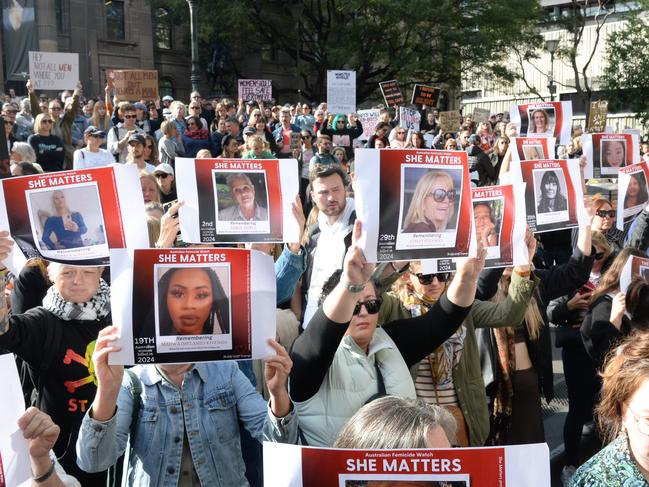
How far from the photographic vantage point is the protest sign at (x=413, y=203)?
3.19 meters

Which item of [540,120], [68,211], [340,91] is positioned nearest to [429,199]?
[68,211]

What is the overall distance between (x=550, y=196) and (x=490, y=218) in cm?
104

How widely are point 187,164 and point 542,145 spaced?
3136mm

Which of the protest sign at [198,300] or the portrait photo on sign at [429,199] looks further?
the portrait photo on sign at [429,199]

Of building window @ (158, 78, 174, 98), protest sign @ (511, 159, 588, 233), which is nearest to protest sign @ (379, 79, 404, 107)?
protest sign @ (511, 159, 588, 233)

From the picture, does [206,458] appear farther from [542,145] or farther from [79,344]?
[542,145]

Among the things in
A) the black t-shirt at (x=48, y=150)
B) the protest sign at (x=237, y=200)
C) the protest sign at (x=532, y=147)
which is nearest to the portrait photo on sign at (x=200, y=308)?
the protest sign at (x=237, y=200)

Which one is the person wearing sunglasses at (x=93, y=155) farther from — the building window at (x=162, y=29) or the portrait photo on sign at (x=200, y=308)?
the building window at (x=162, y=29)

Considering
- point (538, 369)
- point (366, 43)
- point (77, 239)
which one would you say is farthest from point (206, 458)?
point (366, 43)

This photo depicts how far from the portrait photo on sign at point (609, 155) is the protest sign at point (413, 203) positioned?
4.81 meters

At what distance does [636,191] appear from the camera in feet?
20.8

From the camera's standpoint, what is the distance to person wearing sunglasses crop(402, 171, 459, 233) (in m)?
3.29

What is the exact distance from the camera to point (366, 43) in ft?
115

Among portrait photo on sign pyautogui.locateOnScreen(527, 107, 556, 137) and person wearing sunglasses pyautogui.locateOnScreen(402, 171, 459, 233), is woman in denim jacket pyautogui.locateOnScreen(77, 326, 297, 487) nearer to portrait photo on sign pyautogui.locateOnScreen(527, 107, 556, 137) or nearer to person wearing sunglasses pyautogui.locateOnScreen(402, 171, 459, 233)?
person wearing sunglasses pyautogui.locateOnScreen(402, 171, 459, 233)
